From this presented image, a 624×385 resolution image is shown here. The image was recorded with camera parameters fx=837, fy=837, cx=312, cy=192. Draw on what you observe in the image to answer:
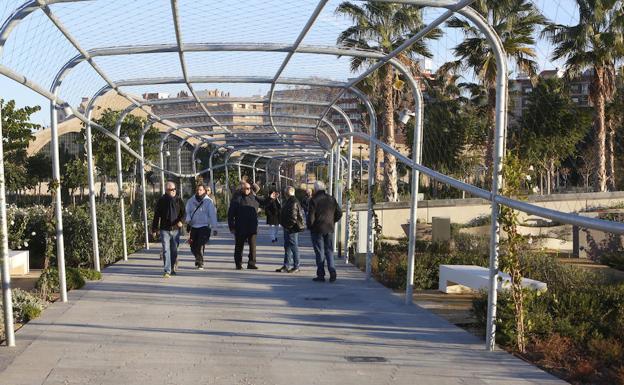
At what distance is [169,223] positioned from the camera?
13.1 meters

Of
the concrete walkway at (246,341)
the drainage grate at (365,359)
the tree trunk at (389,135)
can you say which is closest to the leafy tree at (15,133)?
the tree trunk at (389,135)

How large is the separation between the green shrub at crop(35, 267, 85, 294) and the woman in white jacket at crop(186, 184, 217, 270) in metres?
2.82

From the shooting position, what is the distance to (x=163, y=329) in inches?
324

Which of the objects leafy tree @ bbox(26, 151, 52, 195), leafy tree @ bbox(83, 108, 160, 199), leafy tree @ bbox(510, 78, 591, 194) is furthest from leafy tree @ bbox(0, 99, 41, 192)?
leafy tree @ bbox(510, 78, 591, 194)

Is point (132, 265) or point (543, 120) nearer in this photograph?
point (132, 265)

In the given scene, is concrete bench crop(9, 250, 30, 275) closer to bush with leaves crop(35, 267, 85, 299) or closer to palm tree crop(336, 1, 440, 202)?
bush with leaves crop(35, 267, 85, 299)

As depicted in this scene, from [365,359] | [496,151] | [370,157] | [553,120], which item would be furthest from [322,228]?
[553,120]

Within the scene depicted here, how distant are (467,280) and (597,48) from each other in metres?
19.3

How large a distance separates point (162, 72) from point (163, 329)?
5.11 meters

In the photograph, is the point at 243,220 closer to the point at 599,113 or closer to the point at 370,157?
the point at 370,157

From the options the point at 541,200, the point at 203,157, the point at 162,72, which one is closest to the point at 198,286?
the point at 162,72

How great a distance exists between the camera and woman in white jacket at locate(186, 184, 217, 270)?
45.6 feet

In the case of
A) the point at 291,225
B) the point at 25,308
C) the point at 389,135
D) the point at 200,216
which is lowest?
the point at 25,308

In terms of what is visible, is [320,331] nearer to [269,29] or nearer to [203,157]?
[269,29]
